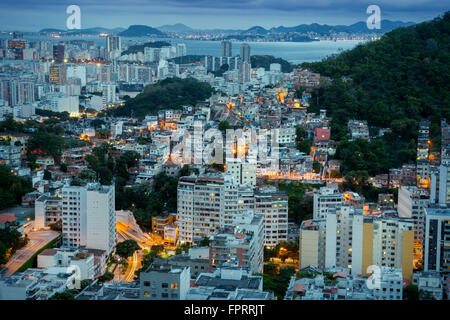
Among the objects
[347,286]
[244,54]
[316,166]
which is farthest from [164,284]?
[244,54]

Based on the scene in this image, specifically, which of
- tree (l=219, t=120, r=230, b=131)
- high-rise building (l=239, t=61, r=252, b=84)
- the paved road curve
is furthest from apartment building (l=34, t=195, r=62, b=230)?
high-rise building (l=239, t=61, r=252, b=84)

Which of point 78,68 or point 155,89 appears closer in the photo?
point 155,89

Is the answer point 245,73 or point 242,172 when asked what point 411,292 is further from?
point 245,73

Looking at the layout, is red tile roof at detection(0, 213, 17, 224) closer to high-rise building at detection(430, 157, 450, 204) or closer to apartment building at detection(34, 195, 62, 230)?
apartment building at detection(34, 195, 62, 230)

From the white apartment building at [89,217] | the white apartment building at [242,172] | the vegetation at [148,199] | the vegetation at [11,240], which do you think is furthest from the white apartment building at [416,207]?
the vegetation at [11,240]
